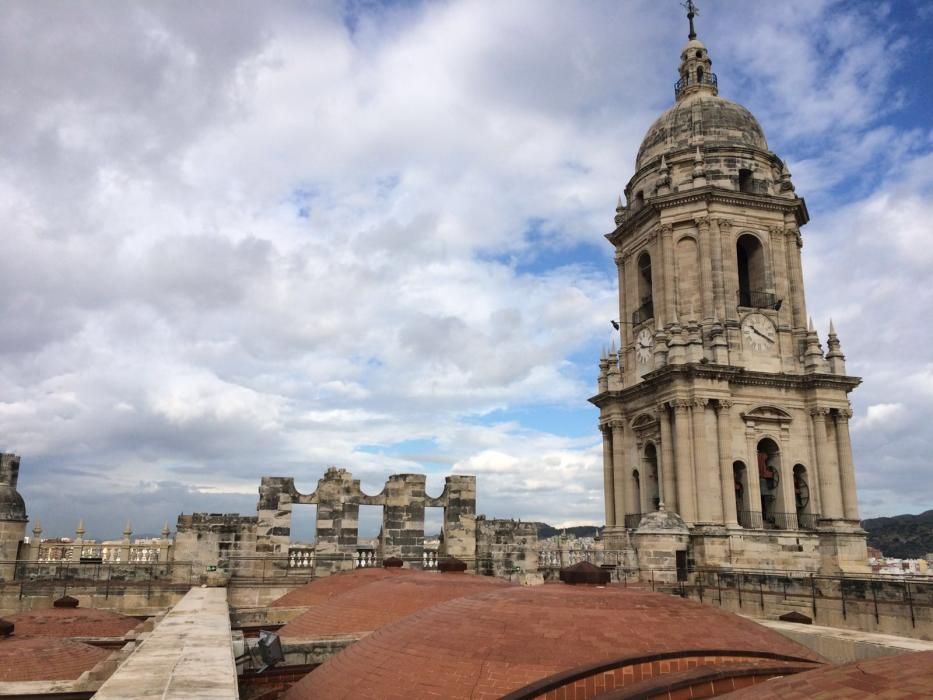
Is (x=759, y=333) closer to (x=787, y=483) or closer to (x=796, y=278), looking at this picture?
(x=796, y=278)

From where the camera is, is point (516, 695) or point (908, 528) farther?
point (908, 528)

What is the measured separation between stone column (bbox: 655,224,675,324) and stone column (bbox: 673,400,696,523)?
5.11 meters

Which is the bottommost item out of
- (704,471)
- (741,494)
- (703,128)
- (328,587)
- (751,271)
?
(328,587)

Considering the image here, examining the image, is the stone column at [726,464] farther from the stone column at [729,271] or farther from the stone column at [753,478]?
the stone column at [729,271]

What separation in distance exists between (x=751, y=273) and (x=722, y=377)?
8.20 m

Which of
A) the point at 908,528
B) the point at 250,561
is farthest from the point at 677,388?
the point at 908,528

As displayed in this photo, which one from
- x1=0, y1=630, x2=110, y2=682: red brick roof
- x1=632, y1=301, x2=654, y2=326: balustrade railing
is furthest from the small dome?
x1=632, y1=301, x2=654, y2=326: balustrade railing

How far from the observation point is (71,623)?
17516mm

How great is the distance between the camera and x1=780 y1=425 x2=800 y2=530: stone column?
116ft

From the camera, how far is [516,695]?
791cm

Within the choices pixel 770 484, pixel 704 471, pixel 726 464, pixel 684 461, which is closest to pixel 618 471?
pixel 684 461

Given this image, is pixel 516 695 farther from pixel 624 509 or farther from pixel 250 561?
pixel 624 509

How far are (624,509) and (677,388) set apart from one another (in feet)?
26.2

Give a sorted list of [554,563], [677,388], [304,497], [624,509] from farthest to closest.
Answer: [624,509] < [677,388] < [554,563] < [304,497]
